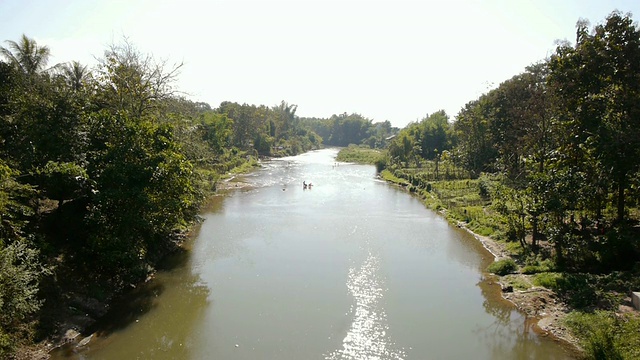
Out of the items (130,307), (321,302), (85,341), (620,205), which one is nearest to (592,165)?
(620,205)

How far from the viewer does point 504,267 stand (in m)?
20.3

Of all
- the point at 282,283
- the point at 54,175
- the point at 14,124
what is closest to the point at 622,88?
the point at 282,283

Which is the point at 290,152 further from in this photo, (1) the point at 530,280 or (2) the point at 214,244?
(1) the point at 530,280

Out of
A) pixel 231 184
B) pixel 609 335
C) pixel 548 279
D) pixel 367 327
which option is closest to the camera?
pixel 609 335

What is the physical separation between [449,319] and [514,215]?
10.1m

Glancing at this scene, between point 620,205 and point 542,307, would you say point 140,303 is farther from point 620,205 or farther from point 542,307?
point 620,205

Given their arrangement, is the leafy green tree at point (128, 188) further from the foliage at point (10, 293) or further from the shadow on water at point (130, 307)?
the foliage at point (10, 293)

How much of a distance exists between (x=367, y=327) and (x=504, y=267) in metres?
9.19

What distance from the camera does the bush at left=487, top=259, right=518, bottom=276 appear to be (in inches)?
796

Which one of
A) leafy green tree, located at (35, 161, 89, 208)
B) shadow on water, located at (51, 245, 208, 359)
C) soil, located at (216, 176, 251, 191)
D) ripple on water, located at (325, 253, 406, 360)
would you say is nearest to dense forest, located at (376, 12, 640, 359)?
ripple on water, located at (325, 253, 406, 360)

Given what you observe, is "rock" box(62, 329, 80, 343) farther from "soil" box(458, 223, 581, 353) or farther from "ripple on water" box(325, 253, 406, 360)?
"soil" box(458, 223, 581, 353)

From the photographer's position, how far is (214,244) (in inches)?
981

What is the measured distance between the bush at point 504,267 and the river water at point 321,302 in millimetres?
693

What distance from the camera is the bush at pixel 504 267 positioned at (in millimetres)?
20219
